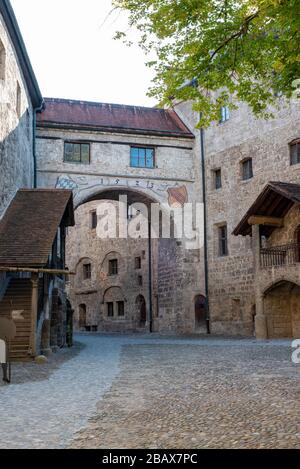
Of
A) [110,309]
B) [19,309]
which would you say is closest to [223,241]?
[19,309]

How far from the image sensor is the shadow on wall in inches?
613

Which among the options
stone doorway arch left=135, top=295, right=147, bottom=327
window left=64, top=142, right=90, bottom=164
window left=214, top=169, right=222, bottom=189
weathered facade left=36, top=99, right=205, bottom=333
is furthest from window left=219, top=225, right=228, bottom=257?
stone doorway arch left=135, top=295, right=147, bottom=327

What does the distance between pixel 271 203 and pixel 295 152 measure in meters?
2.63

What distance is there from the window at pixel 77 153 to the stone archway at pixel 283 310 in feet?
32.3

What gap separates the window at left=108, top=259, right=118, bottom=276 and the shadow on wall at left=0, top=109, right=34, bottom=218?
14.1 meters

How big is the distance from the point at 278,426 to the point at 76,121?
20193 mm

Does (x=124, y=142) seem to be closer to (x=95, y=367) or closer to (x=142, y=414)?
(x=95, y=367)

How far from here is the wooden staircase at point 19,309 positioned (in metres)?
12.7

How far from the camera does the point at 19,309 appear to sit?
46.0ft

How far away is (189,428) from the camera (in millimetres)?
5395

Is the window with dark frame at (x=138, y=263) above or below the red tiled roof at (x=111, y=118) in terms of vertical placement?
below

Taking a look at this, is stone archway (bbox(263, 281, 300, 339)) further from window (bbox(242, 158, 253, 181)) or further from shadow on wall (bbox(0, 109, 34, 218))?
shadow on wall (bbox(0, 109, 34, 218))

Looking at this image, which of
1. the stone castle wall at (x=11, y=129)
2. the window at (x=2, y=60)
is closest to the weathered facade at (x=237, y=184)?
the stone castle wall at (x=11, y=129)

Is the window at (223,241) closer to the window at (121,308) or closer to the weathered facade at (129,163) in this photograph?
the weathered facade at (129,163)
